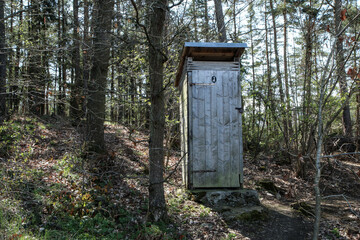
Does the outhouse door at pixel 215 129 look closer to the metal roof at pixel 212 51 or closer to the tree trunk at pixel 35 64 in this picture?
the metal roof at pixel 212 51

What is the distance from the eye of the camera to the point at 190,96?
5832mm

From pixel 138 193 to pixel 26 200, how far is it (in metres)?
2.16

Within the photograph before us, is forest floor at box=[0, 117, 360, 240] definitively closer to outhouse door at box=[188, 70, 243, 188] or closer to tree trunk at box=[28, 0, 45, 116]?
outhouse door at box=[188, 70, 243, 188]

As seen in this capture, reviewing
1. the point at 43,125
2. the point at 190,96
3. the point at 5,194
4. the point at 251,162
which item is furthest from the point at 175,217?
the point at 43,125

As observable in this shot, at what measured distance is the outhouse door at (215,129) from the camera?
5727mm

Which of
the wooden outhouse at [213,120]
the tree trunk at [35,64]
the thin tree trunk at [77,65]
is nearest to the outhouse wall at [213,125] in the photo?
the wooden outhouse at [213,120]

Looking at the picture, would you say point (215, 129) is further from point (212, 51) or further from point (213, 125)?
point (212, 51)

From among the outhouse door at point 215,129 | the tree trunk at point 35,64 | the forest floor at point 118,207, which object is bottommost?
the forest floor at point 118,207

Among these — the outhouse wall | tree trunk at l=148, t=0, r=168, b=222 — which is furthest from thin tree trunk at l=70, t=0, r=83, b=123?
the outhouse wall

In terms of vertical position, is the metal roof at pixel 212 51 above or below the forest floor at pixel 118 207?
above

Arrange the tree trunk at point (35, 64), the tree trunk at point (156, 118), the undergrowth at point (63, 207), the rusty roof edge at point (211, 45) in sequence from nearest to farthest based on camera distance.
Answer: the undergrowth at point (63, 207), the tree trunk at point (156, 118), the tree trunk at point (35, 64), the rusty roof edge at point (211, 45)

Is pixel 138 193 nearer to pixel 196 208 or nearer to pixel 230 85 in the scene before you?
pixel 196 208

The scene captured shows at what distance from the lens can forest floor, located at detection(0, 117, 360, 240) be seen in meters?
4.03

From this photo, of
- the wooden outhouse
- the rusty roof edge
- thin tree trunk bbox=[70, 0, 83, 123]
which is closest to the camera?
thin tree trunk bbox=[70, 0, 83, 123]
